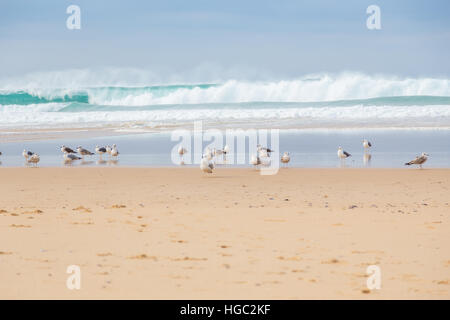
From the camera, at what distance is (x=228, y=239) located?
24.3 ft

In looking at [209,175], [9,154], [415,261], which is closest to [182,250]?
[415,261]

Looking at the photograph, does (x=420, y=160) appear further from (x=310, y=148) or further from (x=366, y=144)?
(x=310, y=148)

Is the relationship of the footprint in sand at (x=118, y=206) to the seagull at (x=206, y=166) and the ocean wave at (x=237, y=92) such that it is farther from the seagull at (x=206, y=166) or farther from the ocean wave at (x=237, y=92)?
the ocean wave at (x=237, y=92)

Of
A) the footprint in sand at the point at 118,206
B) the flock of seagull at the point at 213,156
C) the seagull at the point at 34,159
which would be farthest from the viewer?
the seagull at the point at 34,159

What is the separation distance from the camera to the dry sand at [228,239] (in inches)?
219

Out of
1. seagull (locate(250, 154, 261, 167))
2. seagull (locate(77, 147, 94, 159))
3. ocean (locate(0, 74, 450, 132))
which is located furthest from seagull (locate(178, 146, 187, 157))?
ocean (locate(0, 74, 450, 132))

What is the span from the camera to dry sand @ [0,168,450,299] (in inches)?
219

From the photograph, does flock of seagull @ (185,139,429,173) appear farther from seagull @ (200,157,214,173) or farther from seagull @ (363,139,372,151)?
seagull @ (363,139,372,151)

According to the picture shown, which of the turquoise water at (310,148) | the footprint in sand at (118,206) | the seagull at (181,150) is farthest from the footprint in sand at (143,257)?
the seagull at (181,150)

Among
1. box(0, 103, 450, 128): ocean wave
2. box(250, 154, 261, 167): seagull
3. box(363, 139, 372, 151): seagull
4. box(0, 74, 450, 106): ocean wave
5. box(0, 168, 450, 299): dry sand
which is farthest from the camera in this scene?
box(0, 74, 450, 106): ocean wave

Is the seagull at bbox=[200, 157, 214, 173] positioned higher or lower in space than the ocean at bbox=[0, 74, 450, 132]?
lower

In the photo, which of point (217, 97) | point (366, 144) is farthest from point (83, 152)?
point (217, 97)

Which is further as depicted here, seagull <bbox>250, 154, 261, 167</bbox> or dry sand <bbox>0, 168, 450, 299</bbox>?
seagull <bbox>250, 154, 261, 167</bbox>
